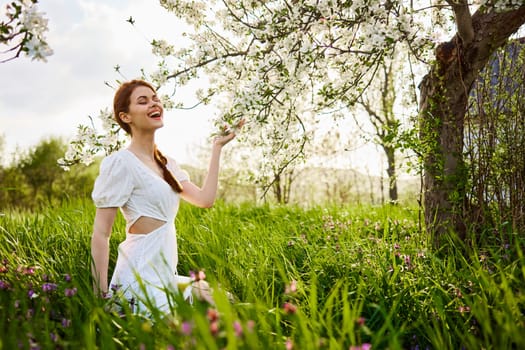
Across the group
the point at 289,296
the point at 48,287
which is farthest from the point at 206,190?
the point at 289,296

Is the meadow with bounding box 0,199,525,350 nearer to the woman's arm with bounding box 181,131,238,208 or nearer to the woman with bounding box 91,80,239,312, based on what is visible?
the woman with bounding box 91,80,239,312

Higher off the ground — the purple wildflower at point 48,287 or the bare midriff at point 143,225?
the bare midriff at point 143,225

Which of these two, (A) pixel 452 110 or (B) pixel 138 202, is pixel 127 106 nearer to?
(B) pixel 138 202

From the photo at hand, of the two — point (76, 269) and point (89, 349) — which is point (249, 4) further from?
point (89, 349)

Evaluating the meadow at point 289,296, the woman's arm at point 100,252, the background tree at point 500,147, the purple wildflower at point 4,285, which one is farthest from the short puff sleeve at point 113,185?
the background tree at point 500,147

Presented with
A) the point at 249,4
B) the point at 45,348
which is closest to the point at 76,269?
the point at 45,348

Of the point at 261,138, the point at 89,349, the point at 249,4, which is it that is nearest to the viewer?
the point at 89,349

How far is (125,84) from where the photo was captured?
124 inches

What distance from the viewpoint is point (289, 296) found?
1864 mm

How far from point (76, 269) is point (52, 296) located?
696 millimetres

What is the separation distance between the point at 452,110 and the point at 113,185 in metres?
2.85

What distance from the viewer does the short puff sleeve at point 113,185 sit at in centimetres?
273

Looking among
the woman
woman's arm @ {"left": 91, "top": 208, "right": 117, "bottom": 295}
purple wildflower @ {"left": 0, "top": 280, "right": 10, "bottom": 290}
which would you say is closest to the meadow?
purple wildflower @ {"left": 0, "top": 280, "right": 10, "bottom": 290}

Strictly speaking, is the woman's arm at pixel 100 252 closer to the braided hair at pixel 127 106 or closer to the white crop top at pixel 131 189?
the white crop top at pixel 131 189
